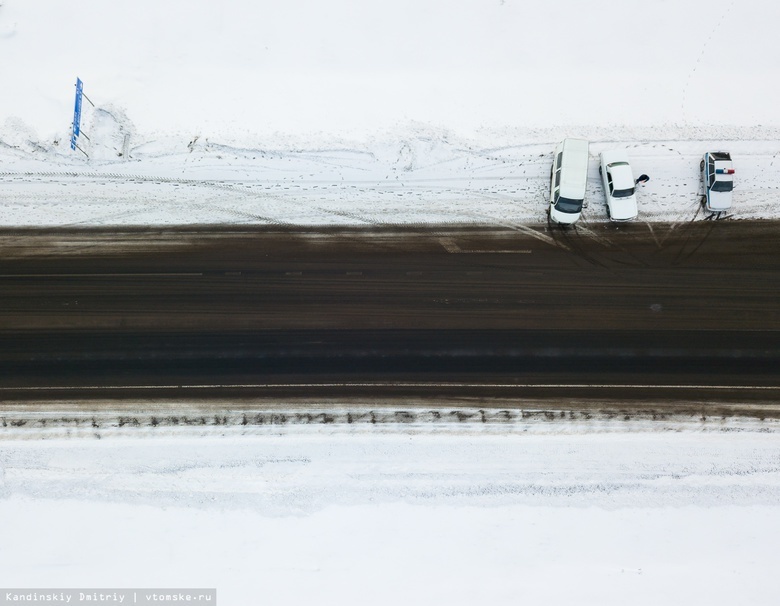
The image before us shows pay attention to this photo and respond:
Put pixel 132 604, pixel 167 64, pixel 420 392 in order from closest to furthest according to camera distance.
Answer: pixel 132 604
pixel 420 392
pixel 167 64

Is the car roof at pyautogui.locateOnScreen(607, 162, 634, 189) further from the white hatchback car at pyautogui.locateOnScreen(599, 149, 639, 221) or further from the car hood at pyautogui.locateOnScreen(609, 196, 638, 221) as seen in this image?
the car hood at pyautogui.locateOnScreen(609, 196, 638, 221)

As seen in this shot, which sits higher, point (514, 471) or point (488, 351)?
point (488, 351)

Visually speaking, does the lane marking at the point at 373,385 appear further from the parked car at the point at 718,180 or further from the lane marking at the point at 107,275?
the parked car at the point at 718,180

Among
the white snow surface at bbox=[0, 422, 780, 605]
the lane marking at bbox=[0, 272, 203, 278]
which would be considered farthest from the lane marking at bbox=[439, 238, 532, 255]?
the lane marking at bbox=[0, 272, 203, 278]

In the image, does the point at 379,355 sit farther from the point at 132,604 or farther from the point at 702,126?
the point at 702,126

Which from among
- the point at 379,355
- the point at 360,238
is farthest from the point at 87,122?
the point at 379,355

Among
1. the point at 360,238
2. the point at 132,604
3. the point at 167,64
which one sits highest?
the point at 167,64

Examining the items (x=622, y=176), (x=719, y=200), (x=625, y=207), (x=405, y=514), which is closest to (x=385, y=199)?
(x=622, y=176)
